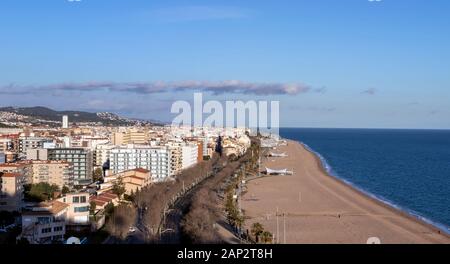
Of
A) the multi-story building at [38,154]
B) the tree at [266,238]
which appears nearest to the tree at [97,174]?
the multi-story building at [38,154]

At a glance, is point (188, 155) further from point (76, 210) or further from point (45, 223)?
point (45, 223)

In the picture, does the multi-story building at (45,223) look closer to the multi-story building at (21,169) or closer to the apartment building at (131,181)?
the apartment building at (131,181)

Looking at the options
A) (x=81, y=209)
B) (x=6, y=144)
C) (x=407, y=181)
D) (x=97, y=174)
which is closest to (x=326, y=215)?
(x=81, y=209)

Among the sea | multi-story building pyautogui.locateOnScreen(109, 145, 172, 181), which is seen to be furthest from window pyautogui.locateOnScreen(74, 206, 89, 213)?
multi-story building pyautogui.locateOnScreen(109, 145, 172, 181)

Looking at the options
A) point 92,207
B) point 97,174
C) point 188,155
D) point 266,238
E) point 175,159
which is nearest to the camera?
point 266,238

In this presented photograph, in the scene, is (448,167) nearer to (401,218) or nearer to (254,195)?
(254,195)

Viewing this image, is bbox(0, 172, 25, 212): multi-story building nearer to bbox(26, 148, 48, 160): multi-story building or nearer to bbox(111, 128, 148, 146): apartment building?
bbox(26, 148, 48, 160): multi-story building
